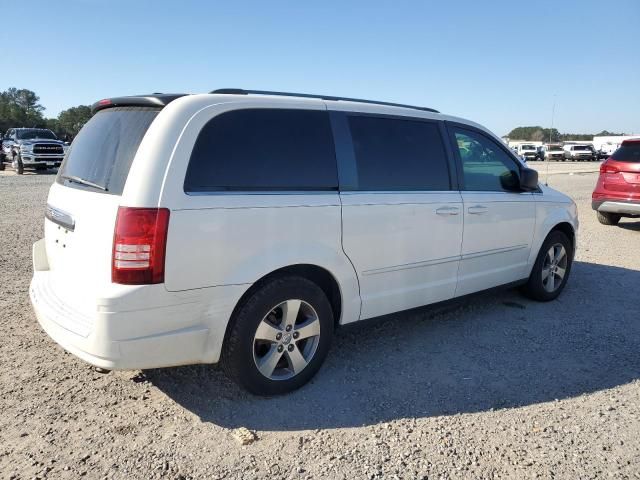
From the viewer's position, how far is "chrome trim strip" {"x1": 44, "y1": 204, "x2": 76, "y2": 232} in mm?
3008

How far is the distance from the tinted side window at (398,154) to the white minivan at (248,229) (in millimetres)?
12

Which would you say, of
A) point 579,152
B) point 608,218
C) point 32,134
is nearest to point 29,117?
point 32,134

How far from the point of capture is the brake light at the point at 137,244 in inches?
104

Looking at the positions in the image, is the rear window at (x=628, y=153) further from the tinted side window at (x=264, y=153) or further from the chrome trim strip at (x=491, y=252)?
the tinted side window at (x=264, y=153)

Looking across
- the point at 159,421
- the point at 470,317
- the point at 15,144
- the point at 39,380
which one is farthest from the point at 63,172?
the point at 15,144

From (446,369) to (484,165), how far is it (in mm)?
1908

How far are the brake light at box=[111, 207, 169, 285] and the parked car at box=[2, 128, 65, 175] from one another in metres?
22.0

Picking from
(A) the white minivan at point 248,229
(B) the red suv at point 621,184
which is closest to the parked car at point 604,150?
(B) the red suv at point 621,184

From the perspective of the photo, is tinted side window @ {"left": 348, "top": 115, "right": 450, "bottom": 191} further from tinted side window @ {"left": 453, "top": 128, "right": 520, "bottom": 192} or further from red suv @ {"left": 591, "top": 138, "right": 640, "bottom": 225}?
red suv @ {"left": 591, "top": 138, "right": 640, "bottom": 225}

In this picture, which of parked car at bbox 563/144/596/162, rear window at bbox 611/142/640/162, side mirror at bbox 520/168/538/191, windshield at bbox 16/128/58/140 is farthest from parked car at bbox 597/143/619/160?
side mirror at bbox 520/168/538/191

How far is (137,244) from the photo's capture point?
265 cm

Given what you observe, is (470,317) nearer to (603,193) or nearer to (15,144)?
(603,193)

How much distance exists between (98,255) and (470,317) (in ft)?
11.3

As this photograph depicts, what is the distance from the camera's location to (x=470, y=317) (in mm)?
4883
